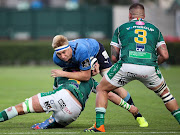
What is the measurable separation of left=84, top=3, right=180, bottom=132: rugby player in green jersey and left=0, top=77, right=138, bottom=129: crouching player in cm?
41

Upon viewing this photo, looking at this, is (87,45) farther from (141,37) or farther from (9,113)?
(9,113)

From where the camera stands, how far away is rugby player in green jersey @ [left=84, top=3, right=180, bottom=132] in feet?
24.7

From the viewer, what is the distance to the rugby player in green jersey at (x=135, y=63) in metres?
7.52

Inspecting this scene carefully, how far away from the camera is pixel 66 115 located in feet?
25.6

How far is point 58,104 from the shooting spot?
773 cm

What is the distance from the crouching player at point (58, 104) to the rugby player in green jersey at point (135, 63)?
409 millimetres

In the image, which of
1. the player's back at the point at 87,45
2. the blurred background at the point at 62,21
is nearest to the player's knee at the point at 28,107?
the player's back at the point at 87,45

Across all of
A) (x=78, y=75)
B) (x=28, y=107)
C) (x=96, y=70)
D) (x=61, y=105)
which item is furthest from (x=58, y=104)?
(x=96, y=70)

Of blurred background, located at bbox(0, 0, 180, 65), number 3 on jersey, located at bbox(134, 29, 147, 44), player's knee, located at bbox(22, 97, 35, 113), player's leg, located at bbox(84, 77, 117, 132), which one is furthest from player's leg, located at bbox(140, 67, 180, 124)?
blurred background, located at bbox(0, 0, 180, 65)

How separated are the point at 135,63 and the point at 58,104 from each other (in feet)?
4.70

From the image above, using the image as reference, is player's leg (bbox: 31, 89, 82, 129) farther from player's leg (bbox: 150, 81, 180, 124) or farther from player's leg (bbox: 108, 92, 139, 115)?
player's leg (bbox: 150, 81, 180, 124)

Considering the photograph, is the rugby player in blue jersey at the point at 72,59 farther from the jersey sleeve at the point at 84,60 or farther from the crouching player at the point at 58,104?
the crouching player at the point at 58,104

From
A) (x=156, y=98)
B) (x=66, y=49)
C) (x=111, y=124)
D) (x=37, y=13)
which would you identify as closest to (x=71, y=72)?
(x=66, y=49)

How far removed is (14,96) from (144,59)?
7043 mm
